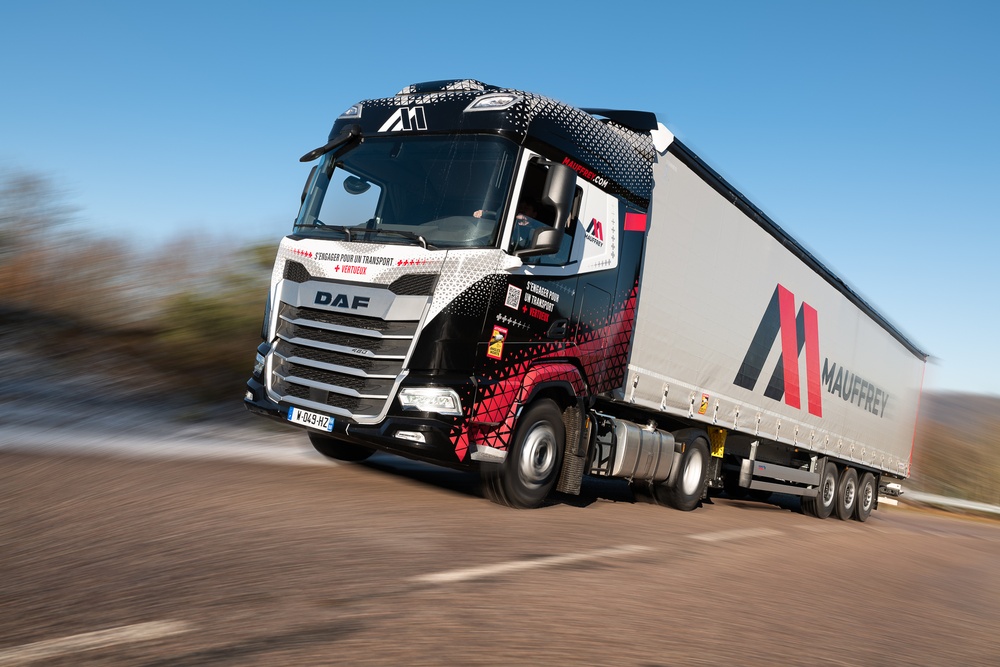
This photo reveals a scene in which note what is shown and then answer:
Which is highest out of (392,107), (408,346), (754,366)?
(392,107)

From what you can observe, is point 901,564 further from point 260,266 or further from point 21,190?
point 21,190

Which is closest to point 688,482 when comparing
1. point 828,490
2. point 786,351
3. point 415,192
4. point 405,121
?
point 786,351

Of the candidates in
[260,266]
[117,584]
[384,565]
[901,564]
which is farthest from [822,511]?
[117,584]

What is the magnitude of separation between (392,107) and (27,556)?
5.07 meters

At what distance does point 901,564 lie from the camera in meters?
→ 9.38

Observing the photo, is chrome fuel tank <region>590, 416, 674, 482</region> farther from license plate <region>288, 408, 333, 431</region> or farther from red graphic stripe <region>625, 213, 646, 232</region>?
license plate <region>288, 408, 333, 431</region>

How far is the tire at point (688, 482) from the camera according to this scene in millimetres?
10656

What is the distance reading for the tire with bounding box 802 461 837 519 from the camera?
51.2 feet

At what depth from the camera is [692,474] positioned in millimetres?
10961

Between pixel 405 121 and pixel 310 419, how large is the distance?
2.79 meters

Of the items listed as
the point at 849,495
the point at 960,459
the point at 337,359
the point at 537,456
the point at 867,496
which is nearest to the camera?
the point at 337,359

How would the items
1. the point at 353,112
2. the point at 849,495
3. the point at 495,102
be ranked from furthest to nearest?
the point at 849,495, the point at 353,112, the point at 495,102

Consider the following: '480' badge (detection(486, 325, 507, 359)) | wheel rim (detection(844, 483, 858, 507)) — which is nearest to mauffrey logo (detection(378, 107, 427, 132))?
'480' badge (detection(486, 325, 507, 359))

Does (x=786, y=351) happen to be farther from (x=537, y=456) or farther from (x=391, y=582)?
(x=391, y=582)
